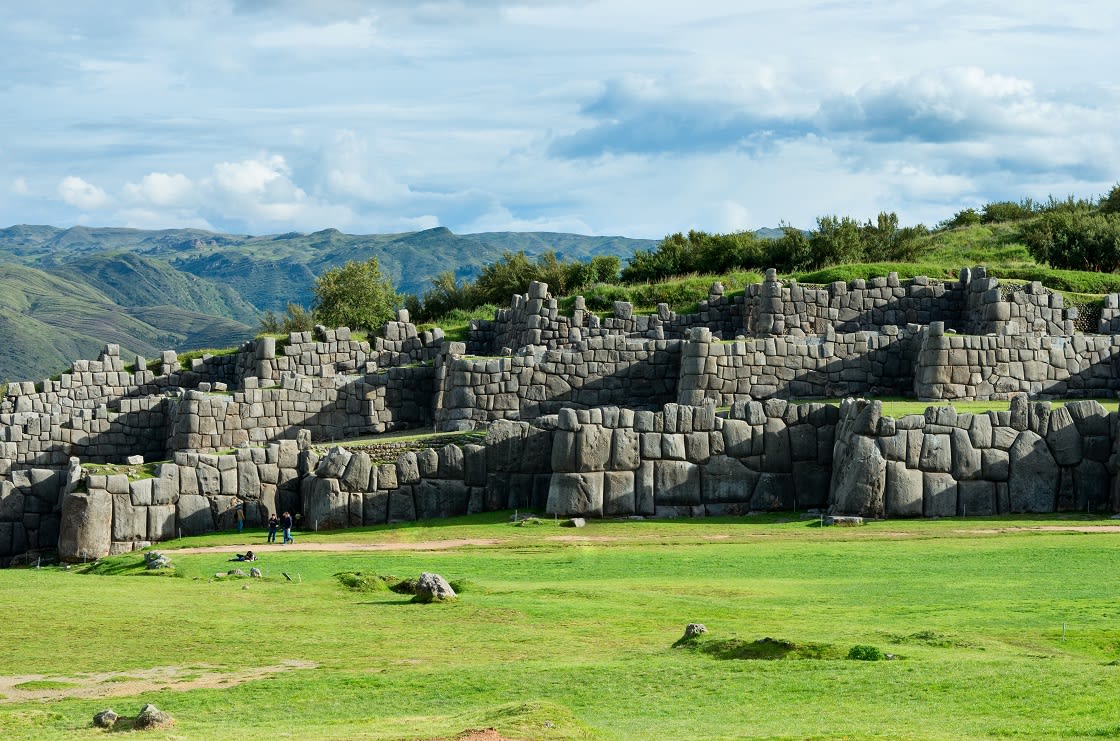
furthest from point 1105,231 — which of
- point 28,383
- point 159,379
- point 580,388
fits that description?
point 28,383

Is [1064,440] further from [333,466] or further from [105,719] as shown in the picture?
[105,719]

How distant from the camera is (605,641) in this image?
59.7ft

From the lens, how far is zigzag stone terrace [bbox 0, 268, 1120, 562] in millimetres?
31609

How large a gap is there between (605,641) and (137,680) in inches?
217

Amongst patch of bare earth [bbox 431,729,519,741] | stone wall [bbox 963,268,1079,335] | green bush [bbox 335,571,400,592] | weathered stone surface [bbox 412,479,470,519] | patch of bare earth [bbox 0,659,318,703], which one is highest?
stone wall [bbox 963,268,1079,335]

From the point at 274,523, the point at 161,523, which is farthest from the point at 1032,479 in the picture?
the point at 161,523

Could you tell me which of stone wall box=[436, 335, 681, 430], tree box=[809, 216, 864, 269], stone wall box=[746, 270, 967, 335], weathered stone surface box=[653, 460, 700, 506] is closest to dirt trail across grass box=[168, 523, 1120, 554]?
weathered stone surface box=[653, 460, 700, 506]

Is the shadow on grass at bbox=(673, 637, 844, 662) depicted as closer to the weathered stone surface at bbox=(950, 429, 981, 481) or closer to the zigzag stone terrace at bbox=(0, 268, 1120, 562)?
the zigzag stone terrace at bbox=(0, 268, 1120, 562)

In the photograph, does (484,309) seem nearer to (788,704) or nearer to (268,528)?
(268,528)

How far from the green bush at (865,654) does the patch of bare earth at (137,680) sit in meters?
6.05

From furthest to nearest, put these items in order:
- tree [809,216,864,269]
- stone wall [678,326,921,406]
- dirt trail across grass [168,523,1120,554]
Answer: tree [809,216,864,269], stone wall [678,326,921,406], dirt trail across grass [168,523,1120,554]

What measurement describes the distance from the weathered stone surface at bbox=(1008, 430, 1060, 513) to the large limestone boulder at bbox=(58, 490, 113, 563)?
19.2 m

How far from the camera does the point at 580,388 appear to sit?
41812 millimetres

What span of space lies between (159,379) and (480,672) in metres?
35.1
